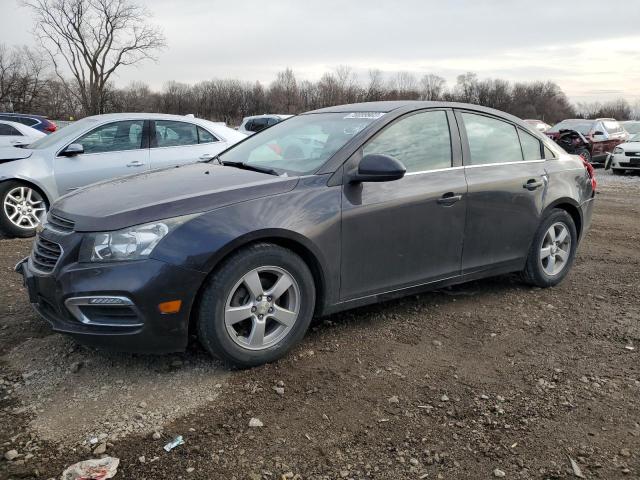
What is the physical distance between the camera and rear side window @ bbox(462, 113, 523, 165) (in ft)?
14.0

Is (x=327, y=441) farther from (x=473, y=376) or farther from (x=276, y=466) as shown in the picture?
(x=473, y=376)

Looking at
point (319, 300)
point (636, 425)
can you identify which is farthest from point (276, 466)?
point (636, 425)

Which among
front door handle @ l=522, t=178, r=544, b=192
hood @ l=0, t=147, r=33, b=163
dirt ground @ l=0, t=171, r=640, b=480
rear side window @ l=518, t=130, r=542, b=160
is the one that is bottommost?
dirt ground @ l=0, t=171, r=640, b=480

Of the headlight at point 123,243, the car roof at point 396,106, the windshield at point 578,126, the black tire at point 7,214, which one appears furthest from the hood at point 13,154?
the windshield at point 578,126

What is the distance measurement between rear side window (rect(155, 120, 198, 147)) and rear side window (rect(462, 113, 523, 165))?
444 centimetres

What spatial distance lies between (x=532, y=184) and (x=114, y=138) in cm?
519

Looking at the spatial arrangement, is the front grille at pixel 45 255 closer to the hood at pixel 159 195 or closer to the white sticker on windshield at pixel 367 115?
the hood at pixel 159 195

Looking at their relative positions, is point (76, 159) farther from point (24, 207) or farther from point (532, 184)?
point (532, 184)

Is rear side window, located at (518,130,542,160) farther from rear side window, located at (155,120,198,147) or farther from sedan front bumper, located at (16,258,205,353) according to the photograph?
rear side window, located at (155,120,198,147)

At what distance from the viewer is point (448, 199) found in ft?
12.9

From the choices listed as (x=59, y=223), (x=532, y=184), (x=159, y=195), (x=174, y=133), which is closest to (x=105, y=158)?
(x=174, y=133)

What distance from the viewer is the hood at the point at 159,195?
298 cm

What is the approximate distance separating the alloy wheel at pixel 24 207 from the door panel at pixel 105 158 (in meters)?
0.35

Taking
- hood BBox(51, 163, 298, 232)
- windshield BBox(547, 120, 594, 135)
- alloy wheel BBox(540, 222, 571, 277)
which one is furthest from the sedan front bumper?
windshield BBox(547, 120, 594, 135)
